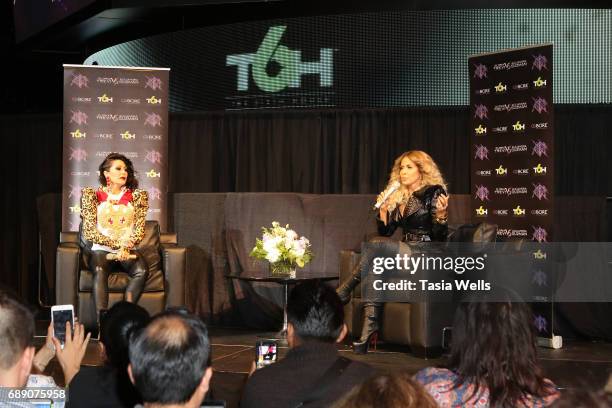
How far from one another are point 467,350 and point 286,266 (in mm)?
3878

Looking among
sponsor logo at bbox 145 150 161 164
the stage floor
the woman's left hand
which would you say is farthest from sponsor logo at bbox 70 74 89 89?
the woman's left hand

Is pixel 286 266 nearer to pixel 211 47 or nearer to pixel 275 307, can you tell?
pixel 275 307

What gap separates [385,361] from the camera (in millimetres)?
4980

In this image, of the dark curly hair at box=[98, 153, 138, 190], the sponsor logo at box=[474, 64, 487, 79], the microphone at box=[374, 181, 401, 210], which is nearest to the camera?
the microphone at box=[374, 181, 401, 210]

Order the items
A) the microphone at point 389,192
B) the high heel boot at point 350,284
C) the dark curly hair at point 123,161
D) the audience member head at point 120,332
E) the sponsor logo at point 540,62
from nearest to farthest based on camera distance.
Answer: the audience member head at point 120,332 → the high heel boot at point 350,284 → the microphone at point 389,192 → the dark curly hair at point 123,161 → the sponsor logo at point 540,62

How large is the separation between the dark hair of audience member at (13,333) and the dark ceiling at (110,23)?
236 inches

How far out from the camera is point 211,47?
8.63 m

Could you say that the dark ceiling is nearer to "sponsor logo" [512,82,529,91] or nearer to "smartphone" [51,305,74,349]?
"sponsor logo" [512,82,529,91]

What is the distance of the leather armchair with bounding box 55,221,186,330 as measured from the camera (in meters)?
5.80

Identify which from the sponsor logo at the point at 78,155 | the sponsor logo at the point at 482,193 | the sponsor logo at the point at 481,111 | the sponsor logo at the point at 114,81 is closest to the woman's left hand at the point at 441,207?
the sponsor logo at the point at 482,193

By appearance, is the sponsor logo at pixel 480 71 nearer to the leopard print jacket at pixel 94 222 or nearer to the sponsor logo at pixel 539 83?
the sponsor logo at pixel 539 83

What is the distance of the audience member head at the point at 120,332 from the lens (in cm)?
232

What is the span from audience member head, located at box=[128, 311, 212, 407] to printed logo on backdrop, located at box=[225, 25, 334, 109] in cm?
667

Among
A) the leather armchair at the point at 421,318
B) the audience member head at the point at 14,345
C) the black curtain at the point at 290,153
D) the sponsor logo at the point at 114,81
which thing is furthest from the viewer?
the black curtain at the point at 290,153
